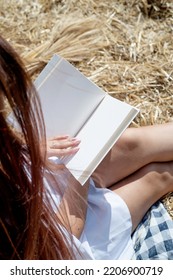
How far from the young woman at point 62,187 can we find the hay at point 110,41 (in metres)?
0.29

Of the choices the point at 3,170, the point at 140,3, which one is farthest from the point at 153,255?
the point at 140,3

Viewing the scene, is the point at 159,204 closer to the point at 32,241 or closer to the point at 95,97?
the point at 95,97

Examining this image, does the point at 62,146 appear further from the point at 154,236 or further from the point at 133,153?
the point at 154,236

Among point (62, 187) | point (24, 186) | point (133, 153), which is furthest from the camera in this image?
point (133, 153)

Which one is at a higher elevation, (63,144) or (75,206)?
(63,144)

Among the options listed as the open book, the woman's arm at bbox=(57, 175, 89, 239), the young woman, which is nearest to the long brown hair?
the young woman

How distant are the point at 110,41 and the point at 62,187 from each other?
0.74m

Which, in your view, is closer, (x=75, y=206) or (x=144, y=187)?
(x=75, y=206)

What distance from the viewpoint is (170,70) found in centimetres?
192

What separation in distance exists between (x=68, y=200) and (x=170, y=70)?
694 millimetres

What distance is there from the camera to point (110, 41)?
1999 mm

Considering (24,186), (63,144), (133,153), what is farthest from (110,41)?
(24,186)

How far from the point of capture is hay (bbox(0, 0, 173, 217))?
1.90 meters

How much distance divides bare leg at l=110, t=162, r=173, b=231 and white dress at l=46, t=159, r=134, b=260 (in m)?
0.03
